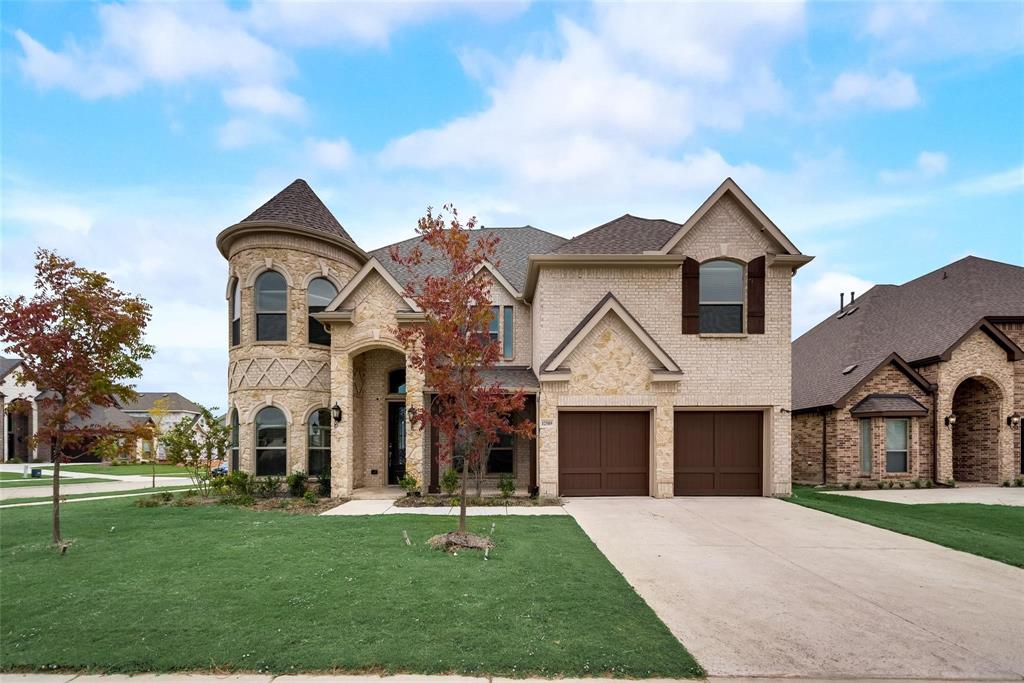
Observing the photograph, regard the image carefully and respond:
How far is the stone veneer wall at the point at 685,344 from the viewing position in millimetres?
13258

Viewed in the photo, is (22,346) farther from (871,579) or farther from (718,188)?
(718,188)

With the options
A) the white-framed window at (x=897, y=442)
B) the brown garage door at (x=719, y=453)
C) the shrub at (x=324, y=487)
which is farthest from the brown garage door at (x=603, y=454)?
the white-framed window at (x=897, y=442)

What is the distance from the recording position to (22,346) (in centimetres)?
800

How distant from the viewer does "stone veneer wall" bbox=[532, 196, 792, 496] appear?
13.3 m

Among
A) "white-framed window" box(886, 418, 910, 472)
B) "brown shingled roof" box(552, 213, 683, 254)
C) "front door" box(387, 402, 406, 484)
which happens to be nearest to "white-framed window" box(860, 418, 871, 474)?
"white-framed window" box(886, 418, 910, 472)

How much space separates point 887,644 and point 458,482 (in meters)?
10.1

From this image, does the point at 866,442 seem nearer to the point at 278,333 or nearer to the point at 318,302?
the point at 318,302

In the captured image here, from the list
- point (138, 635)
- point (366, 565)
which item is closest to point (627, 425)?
point (366, 565)

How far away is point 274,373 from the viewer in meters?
14.2

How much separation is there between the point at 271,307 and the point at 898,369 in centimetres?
2099

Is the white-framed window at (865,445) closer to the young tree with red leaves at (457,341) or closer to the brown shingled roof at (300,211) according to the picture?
the young tree with red leaves at (457,341)

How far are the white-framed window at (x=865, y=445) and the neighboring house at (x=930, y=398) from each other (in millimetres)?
34

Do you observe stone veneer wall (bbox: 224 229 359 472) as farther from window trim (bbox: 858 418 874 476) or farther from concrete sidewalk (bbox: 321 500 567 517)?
window trim (bbox: 858 418 874 476)

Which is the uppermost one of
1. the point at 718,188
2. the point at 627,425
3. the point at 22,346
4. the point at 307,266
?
the point at 718,188
